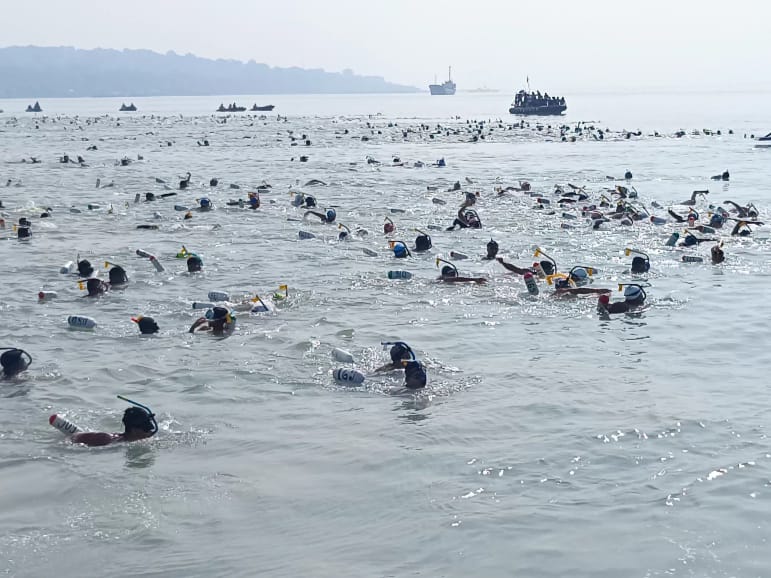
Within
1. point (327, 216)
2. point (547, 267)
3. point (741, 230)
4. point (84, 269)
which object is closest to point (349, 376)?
point (547, 267)

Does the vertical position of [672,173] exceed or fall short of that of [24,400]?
it exceeds it

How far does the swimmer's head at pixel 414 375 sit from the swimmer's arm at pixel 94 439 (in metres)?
3.77

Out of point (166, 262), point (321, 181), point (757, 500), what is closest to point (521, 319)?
point (757, 500)

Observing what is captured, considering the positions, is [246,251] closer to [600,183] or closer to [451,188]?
[451,188]

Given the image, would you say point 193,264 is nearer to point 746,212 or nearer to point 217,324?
point 217,324

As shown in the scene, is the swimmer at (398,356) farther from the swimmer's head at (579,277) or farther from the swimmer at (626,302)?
the swimmer's head at (579,277)

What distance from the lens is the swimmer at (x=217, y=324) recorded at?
14.6m

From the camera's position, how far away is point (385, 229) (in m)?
25.3

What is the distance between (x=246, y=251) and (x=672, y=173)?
28126 mm

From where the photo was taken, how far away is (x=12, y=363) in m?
12.3

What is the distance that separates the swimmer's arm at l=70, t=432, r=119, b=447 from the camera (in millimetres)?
10070

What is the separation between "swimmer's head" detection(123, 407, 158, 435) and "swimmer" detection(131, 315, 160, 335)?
4.65m

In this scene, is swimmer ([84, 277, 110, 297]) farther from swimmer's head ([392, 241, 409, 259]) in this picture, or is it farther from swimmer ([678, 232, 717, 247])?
swimmer ([678, 232, 717, 247])

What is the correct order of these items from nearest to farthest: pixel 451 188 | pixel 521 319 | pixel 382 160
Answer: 1. pixel 521 319
2. pixel 451 188
3. pixel 382 160
